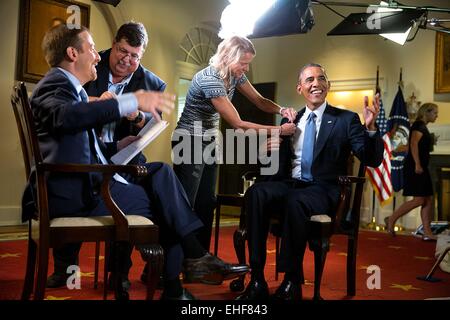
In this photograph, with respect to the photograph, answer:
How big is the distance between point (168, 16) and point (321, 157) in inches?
178

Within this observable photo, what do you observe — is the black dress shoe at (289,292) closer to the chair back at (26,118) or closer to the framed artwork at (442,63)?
the chair back at (26,118)

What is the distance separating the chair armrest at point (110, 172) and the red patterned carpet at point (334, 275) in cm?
75

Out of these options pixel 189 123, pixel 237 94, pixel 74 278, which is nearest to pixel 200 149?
pixel 189 123

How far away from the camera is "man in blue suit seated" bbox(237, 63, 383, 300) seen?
95.5 inches

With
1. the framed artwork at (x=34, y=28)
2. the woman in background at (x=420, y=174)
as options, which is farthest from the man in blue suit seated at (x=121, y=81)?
the woman in background at (x=420, y=174)

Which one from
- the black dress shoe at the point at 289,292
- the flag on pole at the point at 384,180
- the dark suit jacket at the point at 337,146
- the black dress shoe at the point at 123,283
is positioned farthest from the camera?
the flag on pole at the point at 384,180

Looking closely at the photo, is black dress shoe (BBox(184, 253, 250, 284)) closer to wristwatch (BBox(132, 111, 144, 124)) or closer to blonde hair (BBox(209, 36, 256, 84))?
wristwatch (BBox(132, 111, 144, 124))

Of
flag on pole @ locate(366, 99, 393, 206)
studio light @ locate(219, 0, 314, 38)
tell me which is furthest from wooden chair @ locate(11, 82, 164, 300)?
flag on pole @ locate(366, 99, 393, 206)

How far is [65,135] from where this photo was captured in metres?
1.84

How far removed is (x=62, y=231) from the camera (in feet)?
5.90

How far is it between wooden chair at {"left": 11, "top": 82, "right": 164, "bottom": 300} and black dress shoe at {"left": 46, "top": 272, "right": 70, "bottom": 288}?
0.78m

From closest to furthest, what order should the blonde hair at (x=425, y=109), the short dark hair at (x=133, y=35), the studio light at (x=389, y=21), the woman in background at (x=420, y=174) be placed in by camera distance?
the short dark hair at (x=133, y=35)
the studio light at (x=389, y=21)
the woman in background at (x=420, y=174)
the blonde hair at (x=425, y=109)

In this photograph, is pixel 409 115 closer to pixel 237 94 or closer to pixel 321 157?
pixel 237 94

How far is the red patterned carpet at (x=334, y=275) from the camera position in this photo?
8.59 feet
